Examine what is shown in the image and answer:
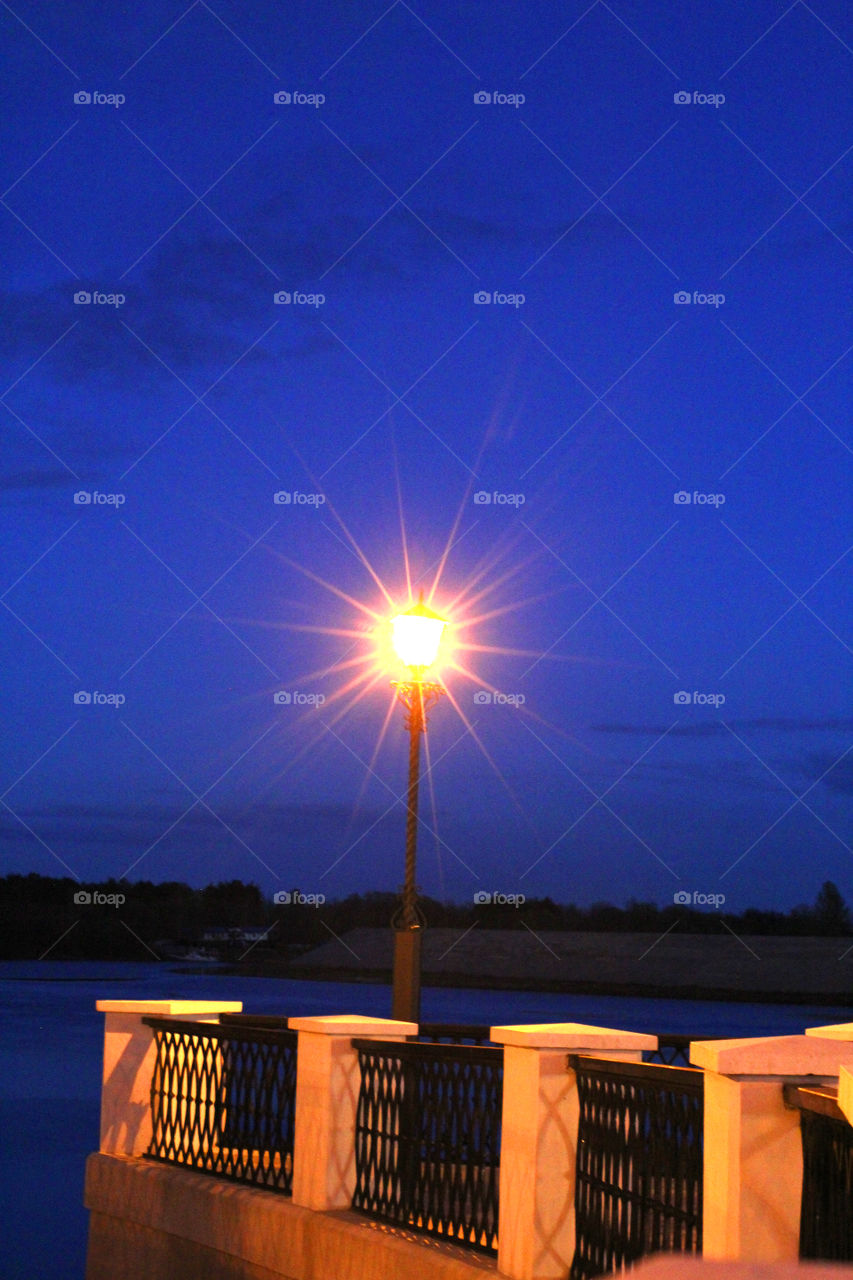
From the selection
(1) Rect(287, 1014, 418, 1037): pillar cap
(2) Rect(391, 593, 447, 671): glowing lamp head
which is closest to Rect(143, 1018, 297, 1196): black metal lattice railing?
(1) Rect(287, 1014, 418, 1037): pillar cap

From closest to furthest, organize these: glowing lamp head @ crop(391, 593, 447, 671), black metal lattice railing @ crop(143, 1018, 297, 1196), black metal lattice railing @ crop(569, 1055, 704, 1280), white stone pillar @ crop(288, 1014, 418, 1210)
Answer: black metal lattice railing @ crop(569, 1055, 704, 1280)
white stone pillar @ crop(288, 1014, 418, 1210)
black metal lattice railing @ crop(143, 1018, 297, 1196)
glowing lamp head @ crop(391, 593, 447, 671)

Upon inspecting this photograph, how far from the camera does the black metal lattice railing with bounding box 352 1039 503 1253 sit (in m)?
7.14

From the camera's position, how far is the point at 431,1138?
7.45m

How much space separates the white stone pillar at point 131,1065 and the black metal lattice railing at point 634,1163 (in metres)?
3.98

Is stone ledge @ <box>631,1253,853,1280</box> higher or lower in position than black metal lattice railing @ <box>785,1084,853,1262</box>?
higher

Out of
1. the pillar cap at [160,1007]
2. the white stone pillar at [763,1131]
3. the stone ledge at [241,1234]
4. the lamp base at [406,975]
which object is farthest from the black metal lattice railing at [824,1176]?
the lamp base at [406,975]

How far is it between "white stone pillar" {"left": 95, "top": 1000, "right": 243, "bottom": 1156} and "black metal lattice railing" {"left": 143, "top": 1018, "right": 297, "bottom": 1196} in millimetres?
55

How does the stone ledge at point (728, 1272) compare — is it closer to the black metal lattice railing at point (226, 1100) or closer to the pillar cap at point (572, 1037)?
the pillar cap at point (572, 1037)

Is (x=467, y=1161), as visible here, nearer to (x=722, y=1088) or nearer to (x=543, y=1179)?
(x=543, y=1179)

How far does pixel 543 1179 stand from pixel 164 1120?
13.3 ft

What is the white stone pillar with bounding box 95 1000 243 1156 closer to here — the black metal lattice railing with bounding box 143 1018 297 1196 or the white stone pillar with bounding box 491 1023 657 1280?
the black metal lattice railing with bounding box 143 1018 297 1196

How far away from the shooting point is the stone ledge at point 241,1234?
285 inches

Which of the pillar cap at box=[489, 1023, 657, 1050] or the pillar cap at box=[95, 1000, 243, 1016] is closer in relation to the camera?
the pillar cap at box=[489, 1023, 657, 1050]

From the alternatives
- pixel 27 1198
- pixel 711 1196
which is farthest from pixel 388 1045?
pixel 27 1198
